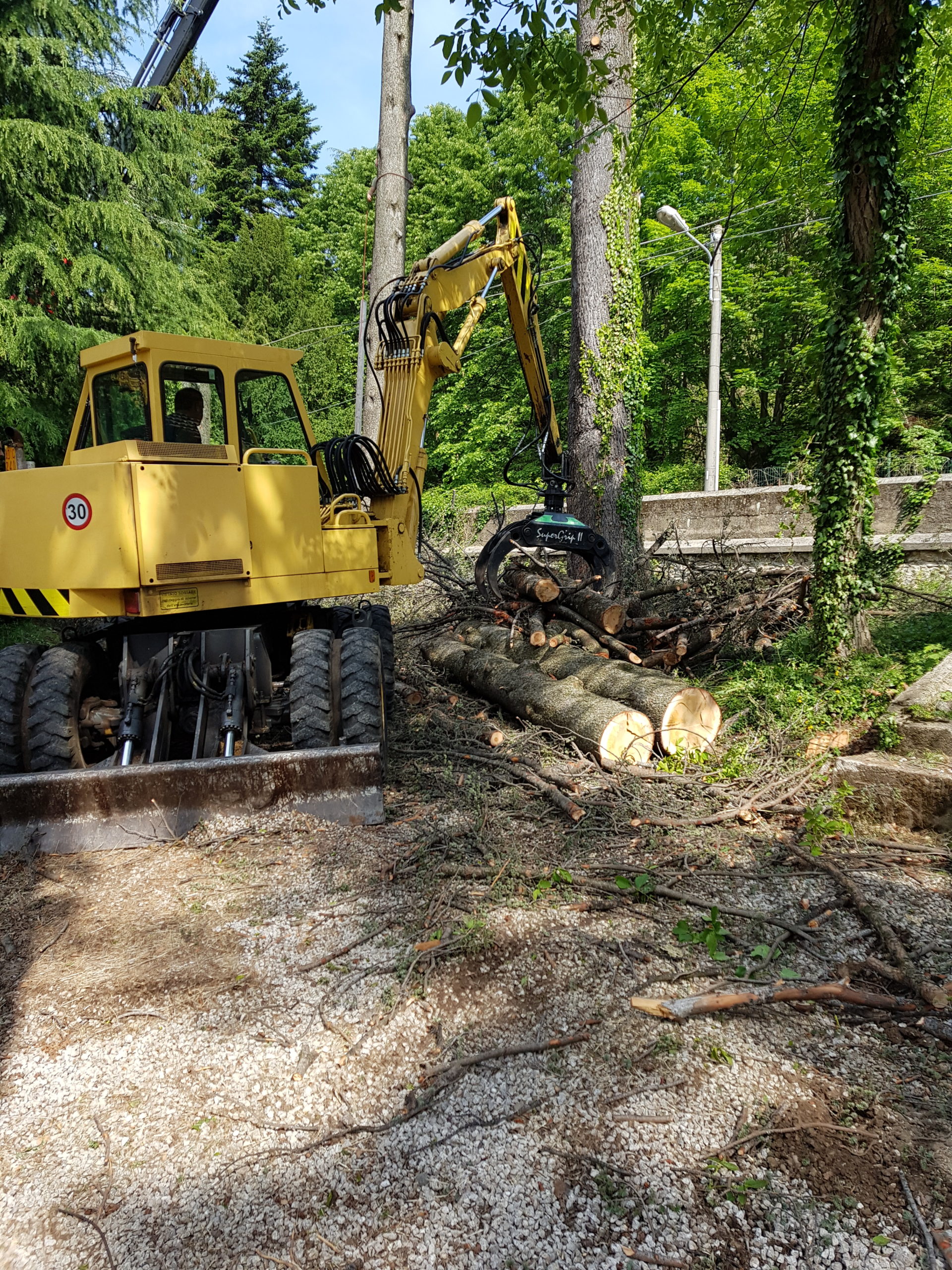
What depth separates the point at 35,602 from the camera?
17.1ft

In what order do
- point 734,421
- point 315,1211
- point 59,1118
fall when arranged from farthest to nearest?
point 734,421 → point 59,1118 → point 315,1211

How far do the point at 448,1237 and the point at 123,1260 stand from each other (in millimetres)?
843

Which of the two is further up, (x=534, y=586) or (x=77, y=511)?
(x=77, y=511)

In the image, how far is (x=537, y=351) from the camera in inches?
339

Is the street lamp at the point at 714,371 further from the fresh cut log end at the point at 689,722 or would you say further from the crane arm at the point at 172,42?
the fresh cut log end at the point at 689,722

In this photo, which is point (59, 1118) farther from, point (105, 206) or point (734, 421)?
point (734, 421)

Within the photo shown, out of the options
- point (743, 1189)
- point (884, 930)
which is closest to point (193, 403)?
point (884, 930)

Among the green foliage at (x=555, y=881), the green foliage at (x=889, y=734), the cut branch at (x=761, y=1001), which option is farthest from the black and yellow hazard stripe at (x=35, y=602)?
the green foliage at (x=889, y=734)

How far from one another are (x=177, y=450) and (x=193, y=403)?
0.57 metres

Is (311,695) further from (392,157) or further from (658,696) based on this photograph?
(392,157)

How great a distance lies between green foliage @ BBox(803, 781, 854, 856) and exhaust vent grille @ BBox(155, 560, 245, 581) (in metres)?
3.62

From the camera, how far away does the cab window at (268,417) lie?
18.9 feet

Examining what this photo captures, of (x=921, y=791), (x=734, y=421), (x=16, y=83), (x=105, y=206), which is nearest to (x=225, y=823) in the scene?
(x=921, y=791)

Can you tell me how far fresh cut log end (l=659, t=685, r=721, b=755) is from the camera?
5773mm
